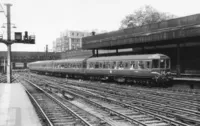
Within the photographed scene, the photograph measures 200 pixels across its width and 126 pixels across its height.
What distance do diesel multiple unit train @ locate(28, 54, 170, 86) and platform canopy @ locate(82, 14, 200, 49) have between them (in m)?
2.05

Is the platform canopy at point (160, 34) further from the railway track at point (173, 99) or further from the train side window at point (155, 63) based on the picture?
the railway track at point (173, 99)

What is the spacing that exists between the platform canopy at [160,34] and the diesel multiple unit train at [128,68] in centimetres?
205

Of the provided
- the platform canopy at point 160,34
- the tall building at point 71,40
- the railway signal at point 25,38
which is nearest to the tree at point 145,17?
the platform canopy at point 160,34

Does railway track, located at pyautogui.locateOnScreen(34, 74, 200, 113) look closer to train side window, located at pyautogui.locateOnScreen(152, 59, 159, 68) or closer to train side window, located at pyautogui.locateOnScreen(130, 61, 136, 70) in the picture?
train side window, located at pyautogui.locateOnScreen(152, 59, 159, 68)

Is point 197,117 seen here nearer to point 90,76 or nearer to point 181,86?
point 181,86

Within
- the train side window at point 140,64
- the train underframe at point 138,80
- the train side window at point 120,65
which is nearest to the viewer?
the train underframe at point 138,80

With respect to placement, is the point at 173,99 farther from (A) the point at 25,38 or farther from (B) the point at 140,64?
(A) the point at 25,38

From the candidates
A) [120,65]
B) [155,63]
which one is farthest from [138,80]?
[120,65]

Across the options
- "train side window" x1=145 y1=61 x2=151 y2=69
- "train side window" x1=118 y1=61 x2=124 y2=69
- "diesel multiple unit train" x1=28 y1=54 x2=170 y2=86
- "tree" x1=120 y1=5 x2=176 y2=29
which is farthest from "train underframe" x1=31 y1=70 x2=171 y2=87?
"tree" x1=120 y1=5 x2=176 y2=29

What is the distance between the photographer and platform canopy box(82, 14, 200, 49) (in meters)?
20.8

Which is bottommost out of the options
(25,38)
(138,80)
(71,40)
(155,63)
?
(138,80)

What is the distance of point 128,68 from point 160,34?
4285mm

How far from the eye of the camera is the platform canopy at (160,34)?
68.4ft

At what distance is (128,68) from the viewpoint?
24516mm
